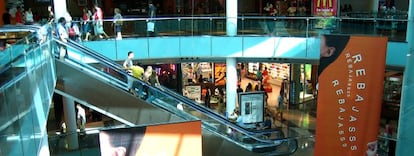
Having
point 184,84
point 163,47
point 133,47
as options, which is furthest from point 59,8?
point 184,84

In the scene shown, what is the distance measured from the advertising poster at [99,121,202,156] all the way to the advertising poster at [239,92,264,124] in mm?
7455

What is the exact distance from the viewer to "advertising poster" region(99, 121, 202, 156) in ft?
26.7

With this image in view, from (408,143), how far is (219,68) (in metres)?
13.9

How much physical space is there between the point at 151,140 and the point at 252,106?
8250mm

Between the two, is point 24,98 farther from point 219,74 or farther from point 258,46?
point 219,74

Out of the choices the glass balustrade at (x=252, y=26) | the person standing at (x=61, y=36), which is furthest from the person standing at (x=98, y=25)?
the person standing at (x=61, y=36)

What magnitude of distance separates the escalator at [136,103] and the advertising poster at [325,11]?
5022 mm

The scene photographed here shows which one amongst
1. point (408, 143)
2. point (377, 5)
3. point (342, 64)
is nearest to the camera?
point (342, 64)

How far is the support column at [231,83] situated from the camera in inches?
691

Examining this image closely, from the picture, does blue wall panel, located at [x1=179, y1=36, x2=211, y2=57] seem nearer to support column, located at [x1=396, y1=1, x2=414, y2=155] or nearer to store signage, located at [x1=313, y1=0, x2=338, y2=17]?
store signage, located at [x1=313, y1=0, x2=338, y2=17]

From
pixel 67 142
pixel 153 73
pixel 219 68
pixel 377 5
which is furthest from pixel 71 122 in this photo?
pixel 377 5

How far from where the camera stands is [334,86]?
10.5 m

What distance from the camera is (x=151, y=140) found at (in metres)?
8.27

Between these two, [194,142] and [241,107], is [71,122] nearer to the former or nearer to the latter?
[241,107]
